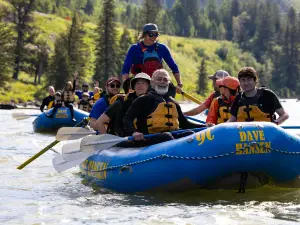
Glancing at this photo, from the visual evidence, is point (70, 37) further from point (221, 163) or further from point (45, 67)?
point (221, 163)

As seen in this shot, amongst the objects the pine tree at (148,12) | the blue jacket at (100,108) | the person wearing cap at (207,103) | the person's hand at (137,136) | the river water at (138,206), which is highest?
the pine tree at (148,12)

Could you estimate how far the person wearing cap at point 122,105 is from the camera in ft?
25.8

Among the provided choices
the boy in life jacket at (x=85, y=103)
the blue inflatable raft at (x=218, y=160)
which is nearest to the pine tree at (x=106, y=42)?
the boy in life jacket at (x=85, y=103)

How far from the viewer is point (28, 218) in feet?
19.8

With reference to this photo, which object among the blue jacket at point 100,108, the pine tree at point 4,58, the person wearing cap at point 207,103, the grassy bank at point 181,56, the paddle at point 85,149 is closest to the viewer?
the paddle at point 85,149

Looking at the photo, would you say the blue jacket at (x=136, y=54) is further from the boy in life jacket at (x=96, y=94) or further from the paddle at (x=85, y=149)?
the boy in life jacket at (x=96, y=94)

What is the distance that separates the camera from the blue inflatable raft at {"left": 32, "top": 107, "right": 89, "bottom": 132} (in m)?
18.2

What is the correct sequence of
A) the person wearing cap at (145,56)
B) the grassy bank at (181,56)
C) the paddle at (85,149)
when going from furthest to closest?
the grassy bank at (181,56), the person wearing cap at (145,56), the paddle at (85,149)

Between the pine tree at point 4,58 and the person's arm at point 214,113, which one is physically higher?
the pine tree at point 4,58

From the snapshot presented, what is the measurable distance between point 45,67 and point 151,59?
51550 millimetres

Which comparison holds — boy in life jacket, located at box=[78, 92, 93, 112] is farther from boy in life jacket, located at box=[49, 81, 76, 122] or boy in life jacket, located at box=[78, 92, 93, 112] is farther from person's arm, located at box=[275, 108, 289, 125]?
person's arm, located at box=[275, 108, 289, 125]

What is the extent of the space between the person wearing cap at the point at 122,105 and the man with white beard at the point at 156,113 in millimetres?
478

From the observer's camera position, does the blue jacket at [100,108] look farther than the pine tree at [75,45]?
No

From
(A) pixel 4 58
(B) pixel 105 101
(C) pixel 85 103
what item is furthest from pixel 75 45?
(B) pixel 105 101
